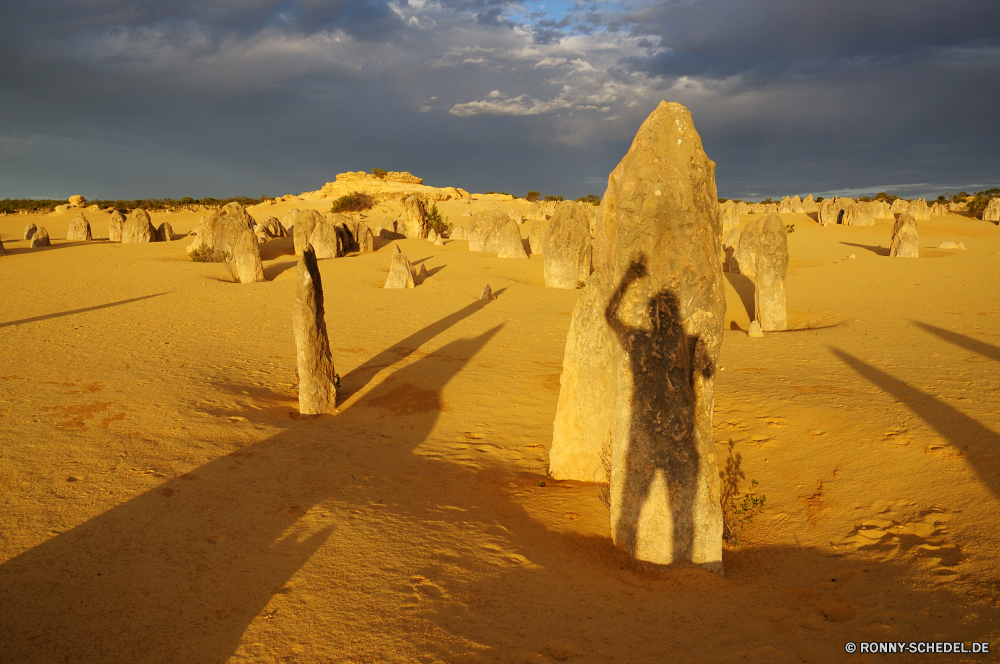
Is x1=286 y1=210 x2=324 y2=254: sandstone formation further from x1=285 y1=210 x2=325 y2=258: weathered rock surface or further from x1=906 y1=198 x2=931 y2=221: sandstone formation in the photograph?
x1=906 y1=198 x2=931 y2=221: sandstone formation

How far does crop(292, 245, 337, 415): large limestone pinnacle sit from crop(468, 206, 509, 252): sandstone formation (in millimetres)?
17100

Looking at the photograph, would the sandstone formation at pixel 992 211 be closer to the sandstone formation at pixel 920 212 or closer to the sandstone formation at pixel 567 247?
the sandstone formation at pixel 920 212

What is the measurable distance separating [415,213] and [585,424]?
26.8 metres

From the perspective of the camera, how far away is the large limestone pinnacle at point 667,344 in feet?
12.9

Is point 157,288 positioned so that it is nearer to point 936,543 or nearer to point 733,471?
point 733,471

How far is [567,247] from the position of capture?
53.8ft

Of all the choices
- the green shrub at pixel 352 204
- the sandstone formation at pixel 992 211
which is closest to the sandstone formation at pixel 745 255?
the sandstone formation at pixel 992 211

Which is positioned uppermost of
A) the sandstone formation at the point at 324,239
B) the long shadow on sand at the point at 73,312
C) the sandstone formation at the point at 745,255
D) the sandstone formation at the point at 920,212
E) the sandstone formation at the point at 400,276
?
the sandstone formation at the point at 920,212

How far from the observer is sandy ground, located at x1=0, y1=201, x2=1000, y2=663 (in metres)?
3.11

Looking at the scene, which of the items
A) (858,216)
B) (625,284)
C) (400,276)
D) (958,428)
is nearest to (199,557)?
(625,284)

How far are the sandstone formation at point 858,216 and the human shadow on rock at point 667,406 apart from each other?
38.3 m

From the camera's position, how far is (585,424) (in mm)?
5457

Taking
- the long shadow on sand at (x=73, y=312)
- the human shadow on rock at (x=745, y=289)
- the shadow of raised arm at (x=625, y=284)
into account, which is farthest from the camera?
the human shadow on rock at (x=745, y=289)

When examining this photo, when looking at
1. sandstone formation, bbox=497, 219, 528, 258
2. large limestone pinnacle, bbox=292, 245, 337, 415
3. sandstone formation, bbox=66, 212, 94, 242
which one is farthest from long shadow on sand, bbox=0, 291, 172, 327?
sandstone formation, bbox=66, 212, 94, 242
